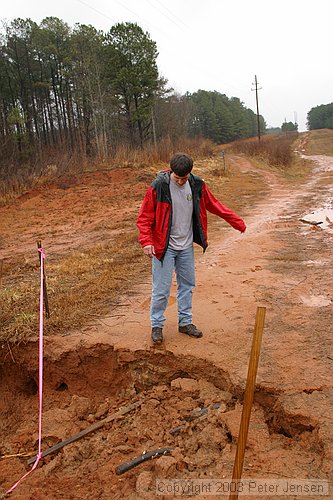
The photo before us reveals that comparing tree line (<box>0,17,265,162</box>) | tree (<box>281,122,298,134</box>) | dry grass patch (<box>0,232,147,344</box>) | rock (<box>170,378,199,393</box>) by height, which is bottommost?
rock (<box>170,378,199,393</box>)

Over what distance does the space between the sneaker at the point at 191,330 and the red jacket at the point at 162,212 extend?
2.64ft

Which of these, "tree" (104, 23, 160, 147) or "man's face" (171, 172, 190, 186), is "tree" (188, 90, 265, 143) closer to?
"tree" (104, 23, 160, 147)

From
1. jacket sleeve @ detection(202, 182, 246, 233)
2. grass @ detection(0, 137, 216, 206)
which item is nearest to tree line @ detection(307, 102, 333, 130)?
grass @ detection(0, 137, 216, 206)

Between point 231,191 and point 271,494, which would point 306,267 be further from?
point 231,191

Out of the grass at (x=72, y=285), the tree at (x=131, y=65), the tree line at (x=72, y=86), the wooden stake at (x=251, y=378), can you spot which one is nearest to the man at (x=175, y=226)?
the grass at (x=72, y=285)

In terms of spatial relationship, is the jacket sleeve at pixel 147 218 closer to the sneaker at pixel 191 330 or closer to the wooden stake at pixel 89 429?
the sneaker at pixel 191 330

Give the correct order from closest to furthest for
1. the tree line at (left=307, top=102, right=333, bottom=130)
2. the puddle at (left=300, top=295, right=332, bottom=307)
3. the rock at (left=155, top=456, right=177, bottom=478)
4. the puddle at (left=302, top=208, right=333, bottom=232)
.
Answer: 1. the rock at (left=155, top=456, right=177, bottom=478)
2. the puddle at (left=300, top=295, right=332, bottom=307)
3. the puddle at (left=302, top=208, right=333, bottom=232)
4. the tree line at (left=307, top=102, right=333, bottom=130)

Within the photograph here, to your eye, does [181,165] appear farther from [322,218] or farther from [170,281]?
[322,218]

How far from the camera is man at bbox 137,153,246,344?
3547mm

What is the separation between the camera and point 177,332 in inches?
164

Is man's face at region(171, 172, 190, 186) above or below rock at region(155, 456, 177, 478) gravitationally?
above

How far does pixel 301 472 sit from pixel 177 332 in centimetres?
191

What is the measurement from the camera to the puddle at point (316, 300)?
4.66m

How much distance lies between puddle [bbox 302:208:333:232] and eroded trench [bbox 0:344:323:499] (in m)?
6.12
